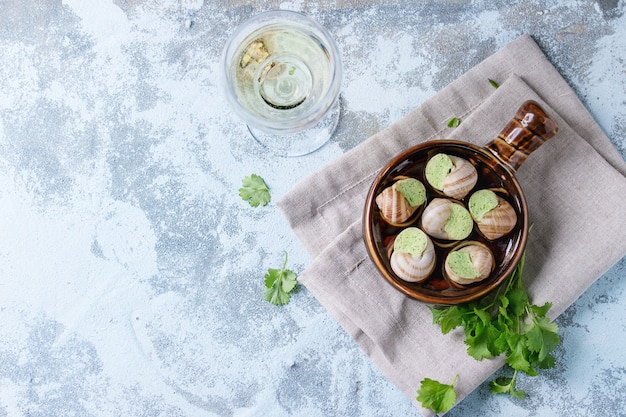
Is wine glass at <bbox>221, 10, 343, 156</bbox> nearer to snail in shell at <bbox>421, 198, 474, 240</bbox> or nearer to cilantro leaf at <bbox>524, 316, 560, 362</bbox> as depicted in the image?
snail in shell at <bbox>421, 198, 474, 240</bbox>

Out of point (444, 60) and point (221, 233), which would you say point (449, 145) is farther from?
point (221, 233)

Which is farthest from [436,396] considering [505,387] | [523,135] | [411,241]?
[523,135]

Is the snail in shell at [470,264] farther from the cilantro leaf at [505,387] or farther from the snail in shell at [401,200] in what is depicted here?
the cilantro leaf at [505,387]

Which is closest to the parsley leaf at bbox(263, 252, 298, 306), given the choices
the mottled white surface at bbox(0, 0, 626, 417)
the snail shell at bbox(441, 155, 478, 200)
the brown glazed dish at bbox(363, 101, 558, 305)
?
the mottled white surface at bbox(0, 0, 626, 417)

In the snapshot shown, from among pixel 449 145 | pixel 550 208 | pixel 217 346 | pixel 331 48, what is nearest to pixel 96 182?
pixel 217 346

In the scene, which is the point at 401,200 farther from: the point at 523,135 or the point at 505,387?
the point at 505,387

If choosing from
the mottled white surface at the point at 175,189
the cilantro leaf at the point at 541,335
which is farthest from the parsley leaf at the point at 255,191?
the cilantro leaf at the point at 541,335
